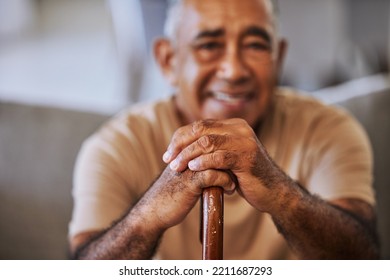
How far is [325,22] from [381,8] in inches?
4.8

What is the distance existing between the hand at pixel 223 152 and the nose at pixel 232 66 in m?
0.22

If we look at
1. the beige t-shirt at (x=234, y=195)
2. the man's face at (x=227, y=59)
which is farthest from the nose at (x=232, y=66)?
the beige t-shirt at (x=234, y=195)

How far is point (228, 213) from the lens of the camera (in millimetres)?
1019

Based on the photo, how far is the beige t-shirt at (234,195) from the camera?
1.00 meters

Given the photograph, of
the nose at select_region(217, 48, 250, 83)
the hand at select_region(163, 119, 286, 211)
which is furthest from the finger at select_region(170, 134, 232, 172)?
the nose at select_region(217, 48, 250, 83)

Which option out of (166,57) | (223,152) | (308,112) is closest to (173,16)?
(166,57)

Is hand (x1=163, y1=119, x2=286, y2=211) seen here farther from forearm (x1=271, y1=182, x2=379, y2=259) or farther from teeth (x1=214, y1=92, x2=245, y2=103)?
teeth (x1=214, y1=92, x2=245, y2=103)

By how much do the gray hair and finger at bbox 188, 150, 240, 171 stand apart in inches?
15.7

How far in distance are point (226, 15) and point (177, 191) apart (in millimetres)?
372

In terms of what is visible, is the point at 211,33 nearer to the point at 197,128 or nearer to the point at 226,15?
the point at 226,15

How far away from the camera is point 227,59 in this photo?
1023mm

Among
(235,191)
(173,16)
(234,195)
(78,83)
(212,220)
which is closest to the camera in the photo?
(212,220)

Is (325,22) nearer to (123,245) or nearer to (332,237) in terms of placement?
(332,237)
